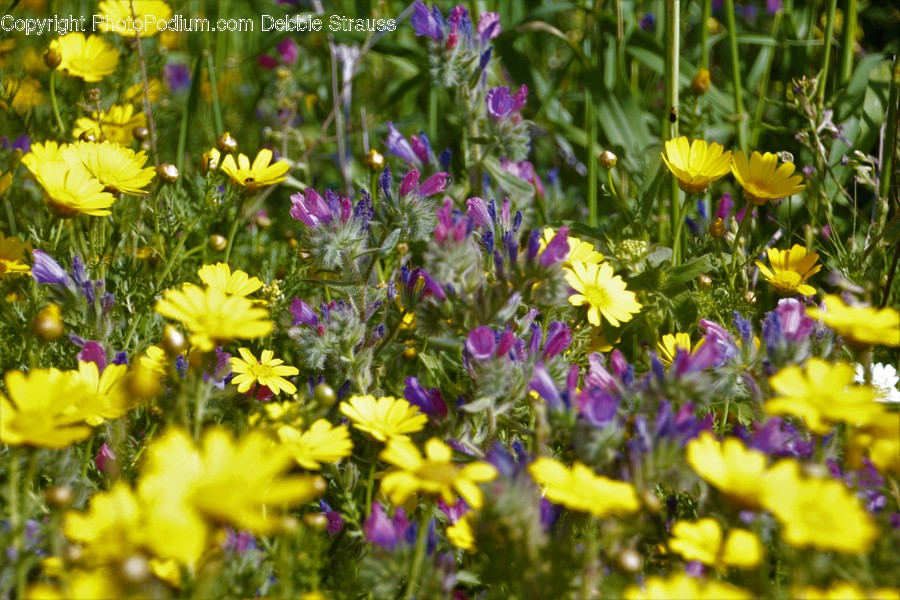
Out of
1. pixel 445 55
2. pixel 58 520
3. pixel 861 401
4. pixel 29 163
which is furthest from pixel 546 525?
pixel 445 55

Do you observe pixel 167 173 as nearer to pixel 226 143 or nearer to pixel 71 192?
pixel 226 143

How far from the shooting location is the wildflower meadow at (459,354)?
1144 mm

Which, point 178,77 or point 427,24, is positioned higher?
point 427,24

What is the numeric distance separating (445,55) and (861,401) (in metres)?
1.44

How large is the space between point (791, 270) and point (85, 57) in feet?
6.21

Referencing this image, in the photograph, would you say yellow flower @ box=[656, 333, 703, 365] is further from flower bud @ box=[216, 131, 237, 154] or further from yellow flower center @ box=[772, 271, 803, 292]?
flower bud @ box=[216, 131, 237, 154]

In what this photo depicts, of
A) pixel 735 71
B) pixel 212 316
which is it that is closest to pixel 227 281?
pixel 212 316

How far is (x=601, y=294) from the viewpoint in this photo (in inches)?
66.9

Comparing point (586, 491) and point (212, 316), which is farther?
point (212, 316)

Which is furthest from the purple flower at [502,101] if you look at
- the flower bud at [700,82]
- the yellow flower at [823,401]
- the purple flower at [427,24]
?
the yellow flower at [823,401]

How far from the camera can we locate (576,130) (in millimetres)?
2801

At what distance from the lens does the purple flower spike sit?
1.40m

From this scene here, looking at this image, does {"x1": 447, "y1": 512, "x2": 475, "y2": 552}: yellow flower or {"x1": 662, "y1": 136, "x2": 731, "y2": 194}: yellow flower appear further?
{"x1": 662, "y1": 136, "x2": 731, "y2": 194}: yellow flower

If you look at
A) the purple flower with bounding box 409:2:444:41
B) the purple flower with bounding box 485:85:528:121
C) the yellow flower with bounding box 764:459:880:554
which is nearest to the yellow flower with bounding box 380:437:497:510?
the yellow flower with bounding box 764:459:880:554
